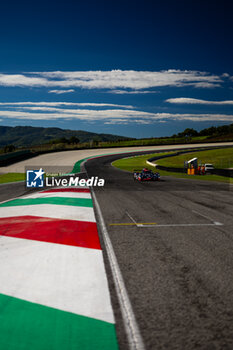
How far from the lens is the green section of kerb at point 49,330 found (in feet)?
11.0

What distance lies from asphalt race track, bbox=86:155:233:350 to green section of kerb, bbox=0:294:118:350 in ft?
0.87

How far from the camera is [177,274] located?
5.39 m

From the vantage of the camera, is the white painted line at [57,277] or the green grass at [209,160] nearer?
the white painted line at [57,277]

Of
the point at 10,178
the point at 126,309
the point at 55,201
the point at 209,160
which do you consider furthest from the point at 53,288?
the point at 209,160

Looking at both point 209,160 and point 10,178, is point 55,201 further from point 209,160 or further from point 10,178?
point 209,160

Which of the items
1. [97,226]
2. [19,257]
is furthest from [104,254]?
[97,226]

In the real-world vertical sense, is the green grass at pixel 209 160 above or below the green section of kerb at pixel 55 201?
above

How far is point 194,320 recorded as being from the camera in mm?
3848

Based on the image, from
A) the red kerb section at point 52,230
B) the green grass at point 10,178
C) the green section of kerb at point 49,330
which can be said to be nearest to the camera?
the green section of kerb at point 49,330

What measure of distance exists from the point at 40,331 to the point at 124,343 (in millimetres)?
1109

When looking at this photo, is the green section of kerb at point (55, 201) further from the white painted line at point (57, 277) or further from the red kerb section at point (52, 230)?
the white painted line at point (57, 277)

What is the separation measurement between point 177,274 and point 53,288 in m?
2.33

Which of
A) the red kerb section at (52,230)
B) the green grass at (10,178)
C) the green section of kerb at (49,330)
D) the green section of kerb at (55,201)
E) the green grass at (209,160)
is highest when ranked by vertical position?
the green grass at (209,160)

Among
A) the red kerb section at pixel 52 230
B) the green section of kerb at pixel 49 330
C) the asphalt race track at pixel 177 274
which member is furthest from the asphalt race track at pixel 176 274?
the red kerb section at pixel 52 230
